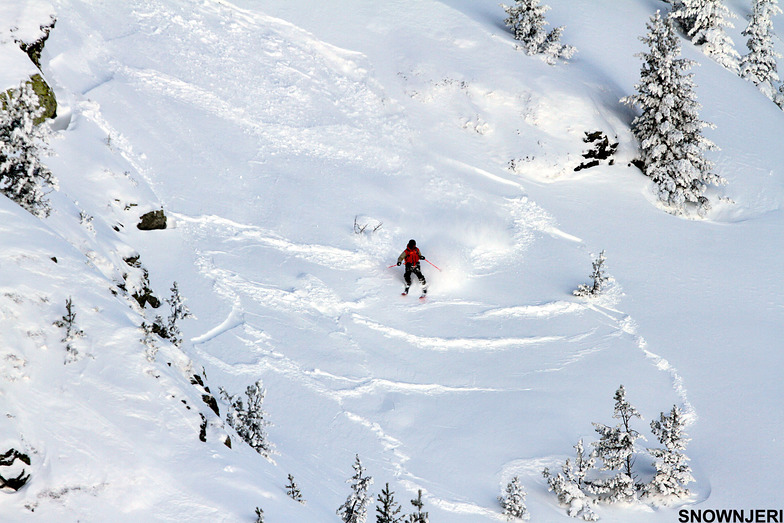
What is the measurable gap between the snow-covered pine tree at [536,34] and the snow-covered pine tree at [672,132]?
2.90 meters

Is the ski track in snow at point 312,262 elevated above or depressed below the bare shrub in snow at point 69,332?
above

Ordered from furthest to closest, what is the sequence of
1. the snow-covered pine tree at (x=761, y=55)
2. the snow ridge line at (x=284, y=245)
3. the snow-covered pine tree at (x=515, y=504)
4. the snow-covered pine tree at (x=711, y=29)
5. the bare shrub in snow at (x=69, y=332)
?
the snow-covered pine tree at (x=761, y=55), the snow-covered pine tree at (x=711, y=29), the snow ridge line at (x=284, y=245), the snow-covered pine tree at (x=515, y=504), the bare shrub in snow at (x=69, y=332)

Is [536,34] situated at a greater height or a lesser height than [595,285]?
greater

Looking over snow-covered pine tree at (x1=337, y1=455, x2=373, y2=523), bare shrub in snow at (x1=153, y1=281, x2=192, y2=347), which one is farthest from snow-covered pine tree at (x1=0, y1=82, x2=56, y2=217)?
snow-covered pine tree at (x1=337, y1=455, x2=373, y2=523)

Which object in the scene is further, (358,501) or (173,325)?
(173,325)

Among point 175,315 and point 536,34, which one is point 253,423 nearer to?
point 175,315

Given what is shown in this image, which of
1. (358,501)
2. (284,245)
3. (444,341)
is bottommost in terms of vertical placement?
(358,501)

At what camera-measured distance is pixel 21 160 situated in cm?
856

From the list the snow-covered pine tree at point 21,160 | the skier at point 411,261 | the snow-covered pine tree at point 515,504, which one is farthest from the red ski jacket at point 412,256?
the snow-covered pine tree at point 21,160

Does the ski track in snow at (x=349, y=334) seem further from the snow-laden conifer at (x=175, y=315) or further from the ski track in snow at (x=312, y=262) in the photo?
the snow-laden conifer at (x=175, y=315)

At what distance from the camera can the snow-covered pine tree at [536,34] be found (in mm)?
20922

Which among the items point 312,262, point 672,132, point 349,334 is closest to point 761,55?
point 672,132

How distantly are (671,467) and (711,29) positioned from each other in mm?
20775

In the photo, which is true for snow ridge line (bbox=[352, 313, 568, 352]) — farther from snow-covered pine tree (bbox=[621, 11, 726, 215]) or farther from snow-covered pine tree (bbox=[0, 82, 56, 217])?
snow-covered pine tree (bbox=[621, 11, 726, 215])
